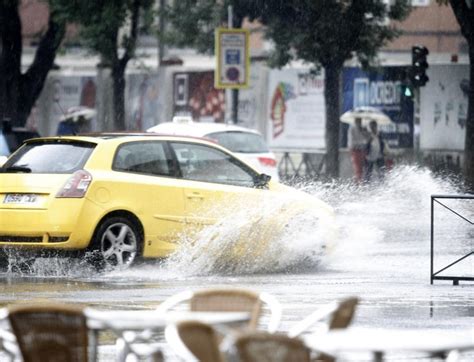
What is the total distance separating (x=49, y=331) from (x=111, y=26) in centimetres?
3728

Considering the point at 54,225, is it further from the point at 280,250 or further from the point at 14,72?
the point at 14,72

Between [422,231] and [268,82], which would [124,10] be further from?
[422,231]

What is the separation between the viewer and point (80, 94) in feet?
180

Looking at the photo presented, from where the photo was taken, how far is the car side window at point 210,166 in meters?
17.4

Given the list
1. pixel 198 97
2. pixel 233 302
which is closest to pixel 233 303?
pixel 233 302

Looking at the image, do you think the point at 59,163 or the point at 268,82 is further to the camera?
the point at 268,82

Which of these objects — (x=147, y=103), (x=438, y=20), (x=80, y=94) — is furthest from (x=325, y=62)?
(x=438, y=20)

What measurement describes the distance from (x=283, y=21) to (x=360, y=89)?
3.15m

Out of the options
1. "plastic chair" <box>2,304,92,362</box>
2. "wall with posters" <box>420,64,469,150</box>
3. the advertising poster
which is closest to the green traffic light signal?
the advertising poster

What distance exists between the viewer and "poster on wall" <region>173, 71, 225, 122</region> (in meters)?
47.7

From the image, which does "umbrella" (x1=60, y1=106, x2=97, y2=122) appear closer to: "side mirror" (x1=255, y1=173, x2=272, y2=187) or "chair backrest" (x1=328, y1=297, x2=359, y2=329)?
"side mirror" (x1=255, y1=173, x2=272, y2=187)

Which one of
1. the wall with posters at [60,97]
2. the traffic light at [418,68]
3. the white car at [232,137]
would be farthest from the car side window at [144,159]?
the wall with posters at [60,97]

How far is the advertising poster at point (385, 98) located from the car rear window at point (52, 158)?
78.3 feet

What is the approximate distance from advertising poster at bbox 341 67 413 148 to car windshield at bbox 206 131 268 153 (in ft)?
40.5
